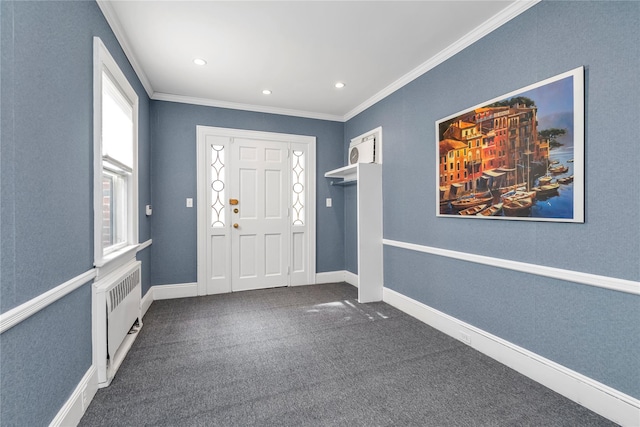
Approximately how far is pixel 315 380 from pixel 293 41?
8.60ft

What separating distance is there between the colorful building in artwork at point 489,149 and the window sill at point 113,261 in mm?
2698

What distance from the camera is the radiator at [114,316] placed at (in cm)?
190

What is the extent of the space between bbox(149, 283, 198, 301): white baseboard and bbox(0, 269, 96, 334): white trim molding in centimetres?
210

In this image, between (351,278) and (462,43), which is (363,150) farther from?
(351,278)

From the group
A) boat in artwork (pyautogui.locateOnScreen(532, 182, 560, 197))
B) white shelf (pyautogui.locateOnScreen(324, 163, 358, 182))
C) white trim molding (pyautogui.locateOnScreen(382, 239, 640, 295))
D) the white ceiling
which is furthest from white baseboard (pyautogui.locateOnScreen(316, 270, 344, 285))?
boat in artwork (pyautogui.locateOnScreen(532, 182, 560, 197))

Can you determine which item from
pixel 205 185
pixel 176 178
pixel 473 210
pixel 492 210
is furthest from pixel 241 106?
pixel 492 210

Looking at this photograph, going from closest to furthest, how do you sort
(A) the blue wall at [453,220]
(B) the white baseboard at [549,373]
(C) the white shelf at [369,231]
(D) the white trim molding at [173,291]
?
(A) the blue wall at [453,220] < (B) the white baseboard at [549,373] < (C) the white shelf at [369,231] < (D) the white trim molding at [173,291]

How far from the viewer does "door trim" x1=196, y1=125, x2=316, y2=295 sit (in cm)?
388

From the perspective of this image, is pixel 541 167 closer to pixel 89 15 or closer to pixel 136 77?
pixel 89 15

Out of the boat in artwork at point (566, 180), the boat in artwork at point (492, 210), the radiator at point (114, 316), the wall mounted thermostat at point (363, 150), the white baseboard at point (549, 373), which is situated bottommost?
the white baseboard at point (549, 373)

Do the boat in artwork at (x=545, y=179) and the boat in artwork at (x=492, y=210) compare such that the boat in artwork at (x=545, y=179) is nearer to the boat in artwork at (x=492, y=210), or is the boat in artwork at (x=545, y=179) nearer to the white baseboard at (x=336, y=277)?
the boat in artwork at (x=492, y=210)

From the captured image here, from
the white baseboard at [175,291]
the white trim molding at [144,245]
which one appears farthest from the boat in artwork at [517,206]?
the white baseboard at [175,291]

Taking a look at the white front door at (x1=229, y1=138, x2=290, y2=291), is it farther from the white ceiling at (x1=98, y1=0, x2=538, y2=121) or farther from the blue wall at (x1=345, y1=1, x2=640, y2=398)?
the blue wall at (x1=345, y1=1, x2=640, y2=398)

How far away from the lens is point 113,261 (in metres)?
2.19
